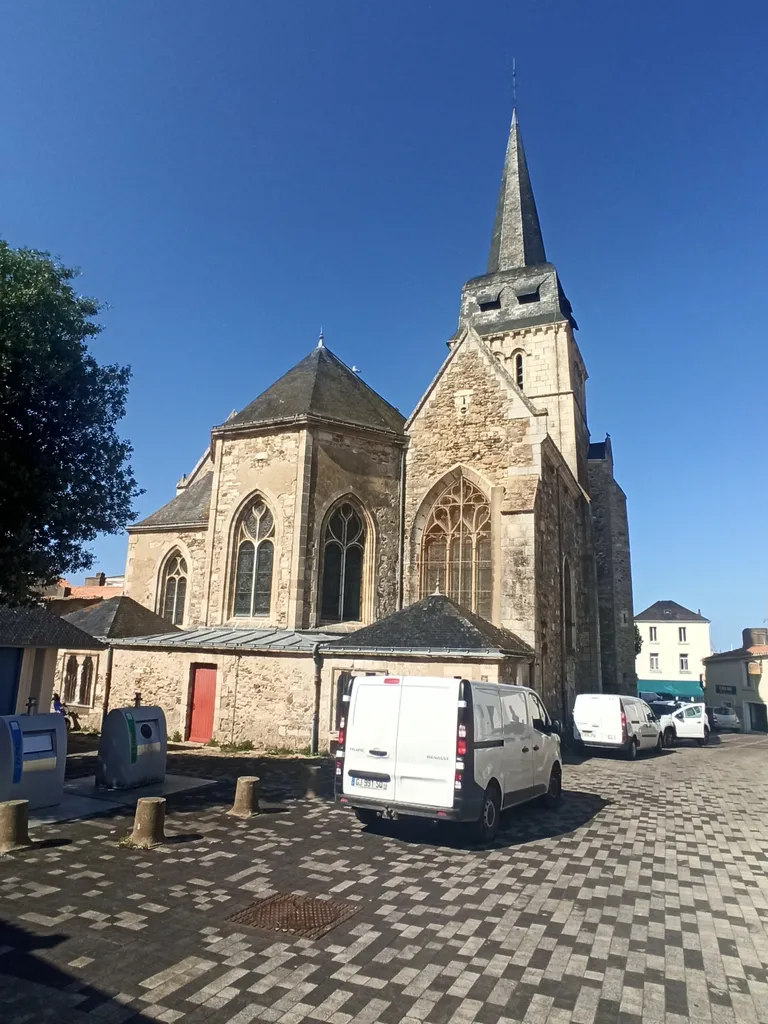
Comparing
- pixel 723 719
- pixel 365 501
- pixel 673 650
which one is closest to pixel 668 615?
pixel 673 650

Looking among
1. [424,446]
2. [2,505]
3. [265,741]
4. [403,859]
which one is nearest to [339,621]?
[265,741]

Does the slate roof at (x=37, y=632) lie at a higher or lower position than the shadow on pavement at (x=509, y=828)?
higher

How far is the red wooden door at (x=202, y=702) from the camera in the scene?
17016 mm

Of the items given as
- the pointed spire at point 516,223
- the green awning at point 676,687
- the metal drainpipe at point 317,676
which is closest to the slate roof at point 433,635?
the metal drainpipe at point 317,676

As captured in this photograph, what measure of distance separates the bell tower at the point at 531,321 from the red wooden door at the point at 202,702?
1724cm

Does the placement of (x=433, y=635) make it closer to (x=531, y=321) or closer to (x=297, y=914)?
(x=297, y=914)

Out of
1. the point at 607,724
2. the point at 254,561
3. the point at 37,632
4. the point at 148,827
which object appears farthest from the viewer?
the point at 254,561

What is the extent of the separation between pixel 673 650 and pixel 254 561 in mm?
50957

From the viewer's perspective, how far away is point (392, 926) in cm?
535

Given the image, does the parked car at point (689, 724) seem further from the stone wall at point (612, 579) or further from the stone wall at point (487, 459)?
the stone wall at point (487, 459)

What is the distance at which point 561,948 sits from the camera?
502 cm

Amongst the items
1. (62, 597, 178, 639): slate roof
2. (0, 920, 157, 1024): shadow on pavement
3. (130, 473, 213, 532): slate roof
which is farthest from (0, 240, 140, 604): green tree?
(130, 473, 213, 532): slate roof

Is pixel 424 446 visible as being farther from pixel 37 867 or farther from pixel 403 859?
pixel 37 867

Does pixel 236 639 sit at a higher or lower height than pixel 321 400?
lower
